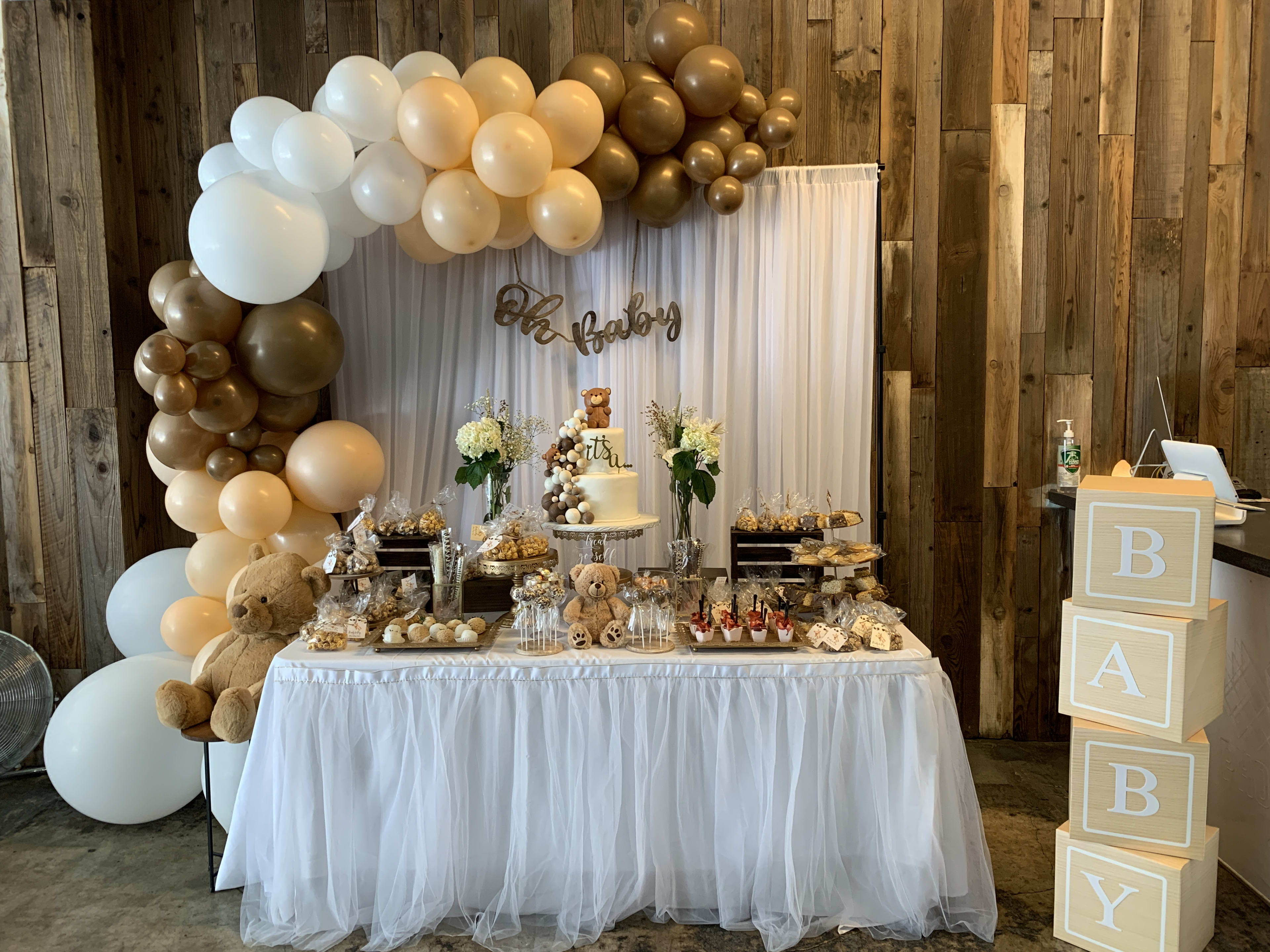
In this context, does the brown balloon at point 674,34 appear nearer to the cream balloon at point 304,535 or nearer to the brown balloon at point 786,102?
the brown balloon at point 786,102

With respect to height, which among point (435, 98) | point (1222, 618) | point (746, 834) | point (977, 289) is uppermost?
point (435, 98)

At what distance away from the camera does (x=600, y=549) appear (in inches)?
120

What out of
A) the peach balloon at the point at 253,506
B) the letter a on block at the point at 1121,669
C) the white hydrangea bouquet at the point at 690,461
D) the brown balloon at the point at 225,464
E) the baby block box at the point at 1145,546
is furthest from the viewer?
the brown balloon at the point at 225,464

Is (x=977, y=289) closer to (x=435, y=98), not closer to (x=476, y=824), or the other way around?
(x=435, y=98)

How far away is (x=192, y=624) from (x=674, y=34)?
9.11 feet

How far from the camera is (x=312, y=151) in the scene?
9.80 feet

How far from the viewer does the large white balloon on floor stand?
3170 mm

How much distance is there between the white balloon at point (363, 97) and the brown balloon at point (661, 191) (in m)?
0.92

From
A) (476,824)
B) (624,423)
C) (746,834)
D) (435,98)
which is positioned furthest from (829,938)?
(435,98)

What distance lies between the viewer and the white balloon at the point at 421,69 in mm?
3322

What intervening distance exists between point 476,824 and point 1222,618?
2.18 meters

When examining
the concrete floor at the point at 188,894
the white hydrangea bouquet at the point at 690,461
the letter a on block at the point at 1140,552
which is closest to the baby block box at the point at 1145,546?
the letter a on block at the point at 1140,552

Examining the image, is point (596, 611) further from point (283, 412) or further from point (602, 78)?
point (602, 78)

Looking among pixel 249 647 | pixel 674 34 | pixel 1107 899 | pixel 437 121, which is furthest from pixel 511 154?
pixel 1107 899
